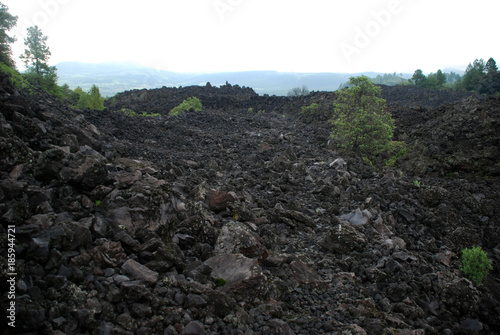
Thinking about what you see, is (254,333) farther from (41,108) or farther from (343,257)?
(41,108)

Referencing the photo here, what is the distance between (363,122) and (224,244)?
13.6 m

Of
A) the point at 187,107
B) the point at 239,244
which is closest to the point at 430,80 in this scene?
the point at 187,107

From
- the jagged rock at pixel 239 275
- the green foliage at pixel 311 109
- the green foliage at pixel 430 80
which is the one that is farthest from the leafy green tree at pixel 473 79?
the jagged rock at pixel 239 275

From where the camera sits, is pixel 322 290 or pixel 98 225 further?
pixel 322 290

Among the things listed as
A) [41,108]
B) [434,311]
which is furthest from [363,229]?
[41,108]

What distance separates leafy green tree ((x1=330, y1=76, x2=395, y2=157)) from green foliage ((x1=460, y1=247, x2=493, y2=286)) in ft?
31.1

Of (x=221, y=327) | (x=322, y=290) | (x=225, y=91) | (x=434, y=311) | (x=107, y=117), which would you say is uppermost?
(x=225, y=91)

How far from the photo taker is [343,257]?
261 inches

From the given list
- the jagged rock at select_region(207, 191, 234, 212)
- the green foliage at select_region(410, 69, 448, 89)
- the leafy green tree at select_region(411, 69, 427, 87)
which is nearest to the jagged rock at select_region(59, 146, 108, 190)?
the jagged rock at select_region(207, 191, 234, 212)

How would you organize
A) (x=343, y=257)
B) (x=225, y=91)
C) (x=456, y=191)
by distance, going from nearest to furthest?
1. (x=343, y=257)
2. (x=456, y=191)
3. (x=225, y=91)

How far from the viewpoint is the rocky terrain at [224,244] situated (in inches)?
143

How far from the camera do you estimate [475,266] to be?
Result: 7391 millimetres

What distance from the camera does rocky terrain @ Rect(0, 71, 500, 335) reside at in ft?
11.9

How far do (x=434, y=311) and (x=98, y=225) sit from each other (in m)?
6.74
